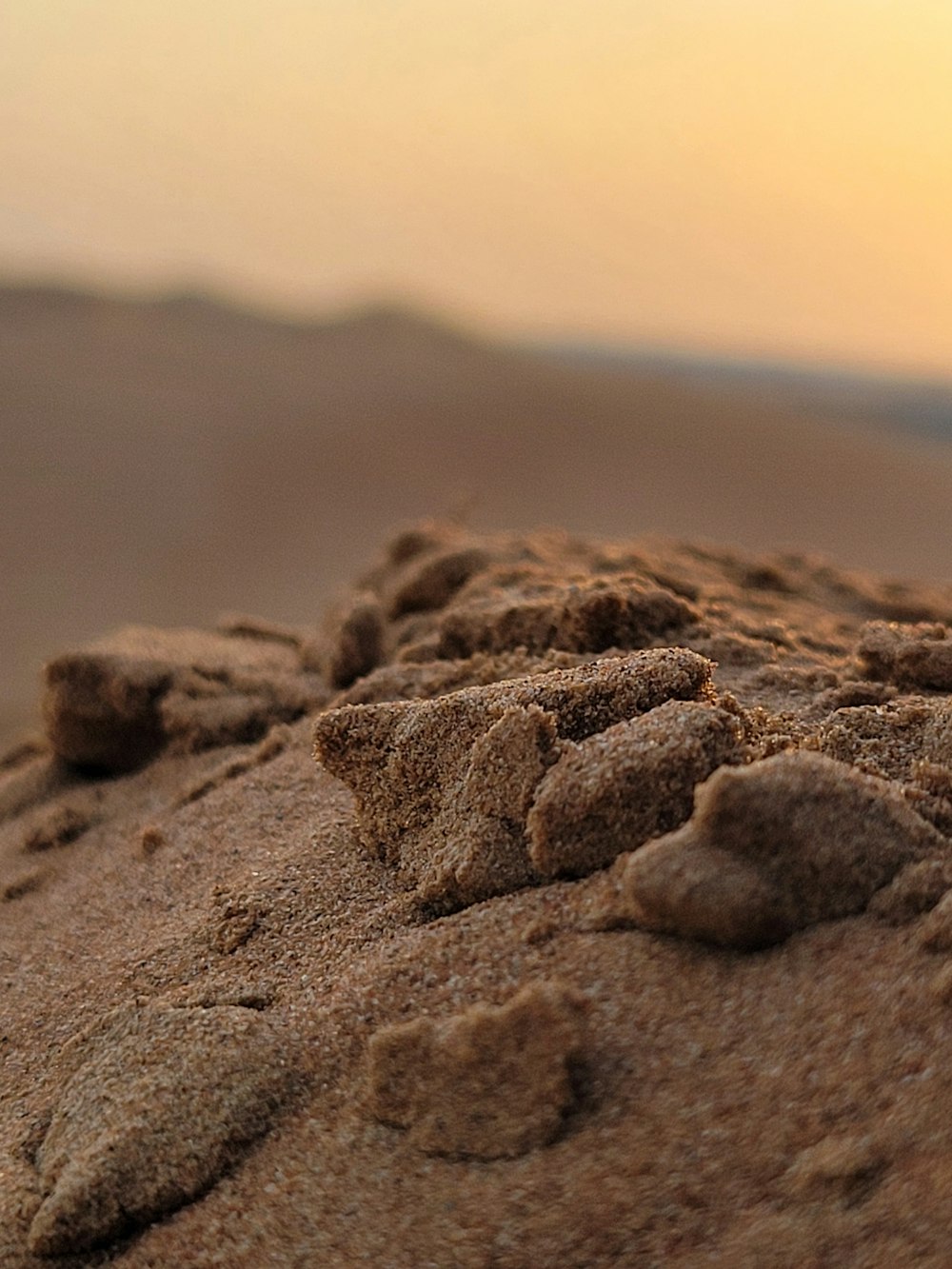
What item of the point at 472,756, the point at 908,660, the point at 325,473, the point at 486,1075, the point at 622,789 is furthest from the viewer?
the point at 325,473

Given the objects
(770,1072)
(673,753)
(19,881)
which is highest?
(673,753)

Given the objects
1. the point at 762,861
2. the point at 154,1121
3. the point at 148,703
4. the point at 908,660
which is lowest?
the point at 154,1121

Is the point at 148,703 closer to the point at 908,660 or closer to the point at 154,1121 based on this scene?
the point at 154,1121

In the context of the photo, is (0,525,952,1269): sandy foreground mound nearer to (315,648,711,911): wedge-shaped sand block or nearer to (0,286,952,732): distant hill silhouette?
(315,648,711,911): wedge-shaped sand block

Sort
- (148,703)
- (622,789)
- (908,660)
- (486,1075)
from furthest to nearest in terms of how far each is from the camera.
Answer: (148,703)
(908,660)
(622,789)
(486,1075)

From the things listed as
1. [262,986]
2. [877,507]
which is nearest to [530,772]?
[262,986]

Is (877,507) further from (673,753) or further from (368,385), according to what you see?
(673,753)

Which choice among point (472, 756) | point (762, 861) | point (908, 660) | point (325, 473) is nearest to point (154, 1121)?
point (472, 756)
